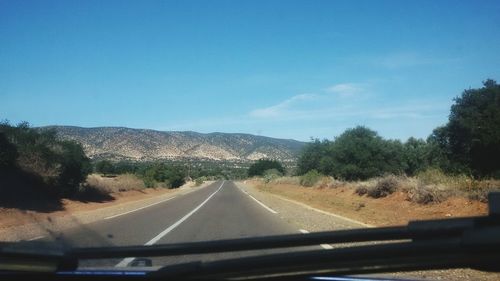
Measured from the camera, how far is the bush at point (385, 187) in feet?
101

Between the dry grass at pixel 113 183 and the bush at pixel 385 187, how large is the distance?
2538cm

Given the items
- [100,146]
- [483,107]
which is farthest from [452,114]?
[100,146]

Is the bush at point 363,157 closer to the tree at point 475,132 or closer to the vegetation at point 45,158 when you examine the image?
the tree at point 475,132

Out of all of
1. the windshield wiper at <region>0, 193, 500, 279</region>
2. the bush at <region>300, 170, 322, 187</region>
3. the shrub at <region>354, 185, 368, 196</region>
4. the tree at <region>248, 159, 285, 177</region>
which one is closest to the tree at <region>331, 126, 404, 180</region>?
the bush at <region>300, 170, 322, 187</region>

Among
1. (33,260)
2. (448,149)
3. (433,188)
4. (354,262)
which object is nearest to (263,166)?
(448,149)

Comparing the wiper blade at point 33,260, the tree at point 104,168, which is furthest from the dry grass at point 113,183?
the wiper blade at point 33,260

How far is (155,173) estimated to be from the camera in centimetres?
10044

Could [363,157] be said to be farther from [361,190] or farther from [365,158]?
[361,190]

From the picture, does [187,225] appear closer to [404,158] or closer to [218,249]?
[218,249]

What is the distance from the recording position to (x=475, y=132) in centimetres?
4391

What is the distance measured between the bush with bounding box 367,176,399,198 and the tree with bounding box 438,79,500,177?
9964mm

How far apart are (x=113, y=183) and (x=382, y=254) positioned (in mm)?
56664

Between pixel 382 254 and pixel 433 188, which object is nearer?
pixel 382 254

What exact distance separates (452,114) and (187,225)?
36.0m
